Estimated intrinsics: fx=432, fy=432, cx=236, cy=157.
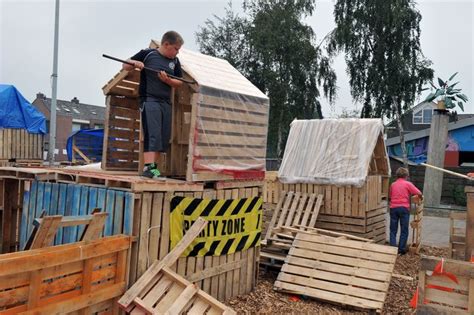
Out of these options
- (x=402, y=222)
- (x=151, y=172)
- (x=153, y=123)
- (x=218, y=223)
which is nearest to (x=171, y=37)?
(x=153, y=123)

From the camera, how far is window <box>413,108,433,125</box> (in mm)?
36656

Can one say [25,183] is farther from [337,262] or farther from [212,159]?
[337,262]

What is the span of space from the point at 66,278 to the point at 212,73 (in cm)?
343

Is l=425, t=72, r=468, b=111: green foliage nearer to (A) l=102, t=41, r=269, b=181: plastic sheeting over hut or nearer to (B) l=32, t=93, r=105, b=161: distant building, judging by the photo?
(A) l=102, t=41, r=269, b=181: plastic sheeting over hut

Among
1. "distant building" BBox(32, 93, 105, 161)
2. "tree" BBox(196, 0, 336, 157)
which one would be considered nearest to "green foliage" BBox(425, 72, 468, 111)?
"tree" BBox(196, 0, 336, 157)

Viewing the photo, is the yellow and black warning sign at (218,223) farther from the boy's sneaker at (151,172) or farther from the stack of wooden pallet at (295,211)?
the stack of wooden pallet at (295,211)

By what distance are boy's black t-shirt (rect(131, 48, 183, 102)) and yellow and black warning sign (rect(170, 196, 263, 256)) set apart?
1.51 metres

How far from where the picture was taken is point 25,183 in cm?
580

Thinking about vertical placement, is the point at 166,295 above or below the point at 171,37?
below

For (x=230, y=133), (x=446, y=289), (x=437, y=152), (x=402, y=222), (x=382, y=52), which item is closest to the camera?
(x=446, y=289)

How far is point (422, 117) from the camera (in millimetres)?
36969

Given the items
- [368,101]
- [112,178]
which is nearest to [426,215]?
[368,101]

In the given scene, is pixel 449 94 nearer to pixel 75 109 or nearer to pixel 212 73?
pixel 212 73

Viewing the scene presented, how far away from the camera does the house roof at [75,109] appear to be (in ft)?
167
